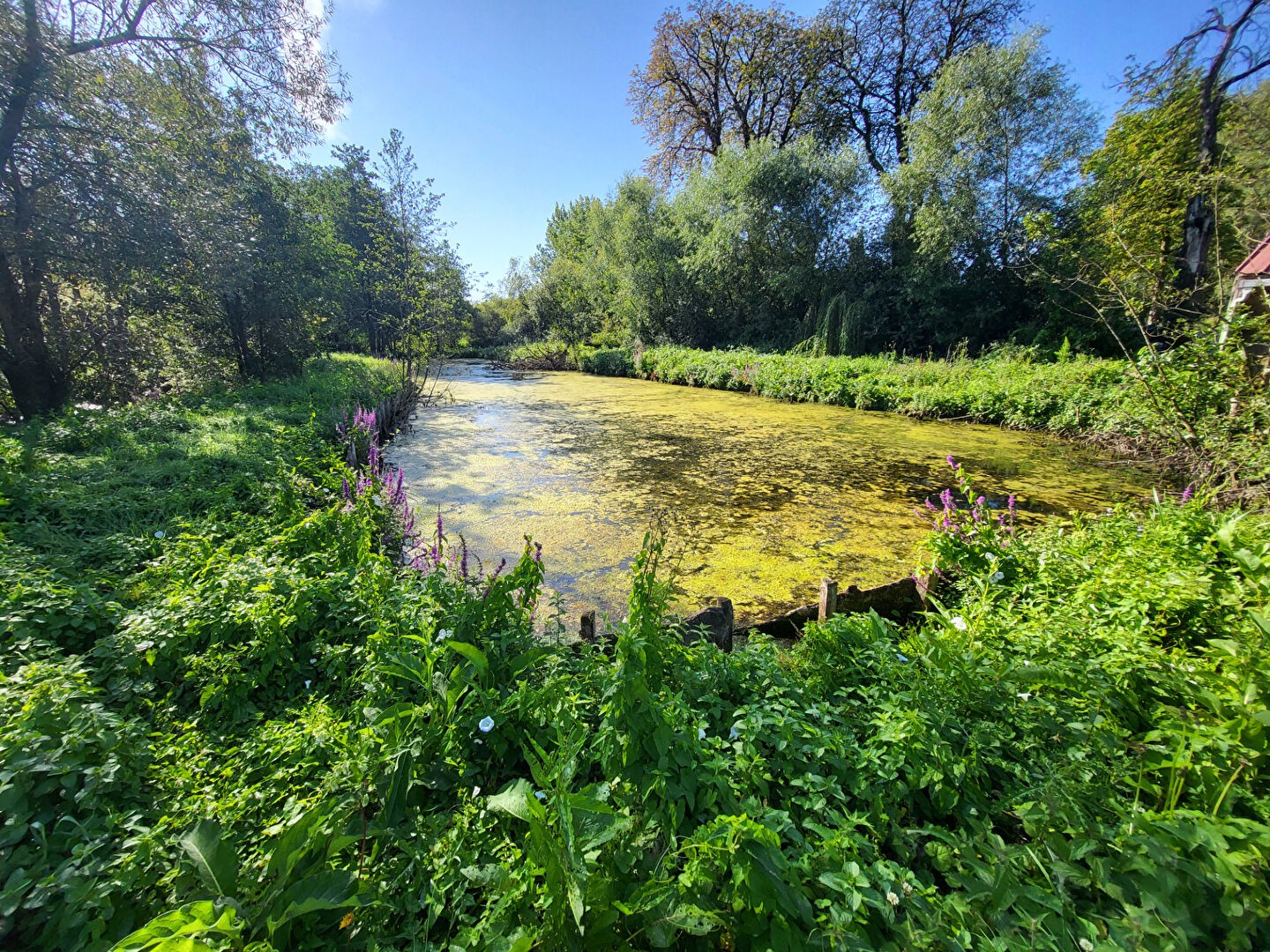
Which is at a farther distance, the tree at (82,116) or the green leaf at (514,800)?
the tree at (82,116)

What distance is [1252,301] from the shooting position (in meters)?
7.90

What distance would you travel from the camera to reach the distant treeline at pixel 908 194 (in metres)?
A: 11.3

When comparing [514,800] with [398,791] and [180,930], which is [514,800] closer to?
[398,791]

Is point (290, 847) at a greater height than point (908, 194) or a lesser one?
lesser

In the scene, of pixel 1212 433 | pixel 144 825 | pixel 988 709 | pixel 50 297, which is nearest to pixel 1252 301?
pixel 1212 433

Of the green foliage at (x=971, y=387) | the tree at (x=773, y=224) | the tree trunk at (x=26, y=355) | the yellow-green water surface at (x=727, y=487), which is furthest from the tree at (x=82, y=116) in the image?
the tree at (x=773, y=224)

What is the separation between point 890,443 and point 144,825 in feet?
29.4

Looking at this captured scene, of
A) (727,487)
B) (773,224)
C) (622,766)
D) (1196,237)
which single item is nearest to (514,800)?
(622,766)

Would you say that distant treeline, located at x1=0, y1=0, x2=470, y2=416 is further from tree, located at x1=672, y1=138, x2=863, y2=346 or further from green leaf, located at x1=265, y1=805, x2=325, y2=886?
tree, located at x1=672, y1=138, x2=863, y2=346

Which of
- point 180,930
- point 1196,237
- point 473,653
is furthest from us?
point 1196,237

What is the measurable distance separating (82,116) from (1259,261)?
16718mm

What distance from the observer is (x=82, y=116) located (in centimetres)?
550

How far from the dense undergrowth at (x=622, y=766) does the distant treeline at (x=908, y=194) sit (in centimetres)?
478

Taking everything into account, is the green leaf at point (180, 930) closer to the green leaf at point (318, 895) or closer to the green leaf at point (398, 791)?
the green leaf at point (318, 895)
